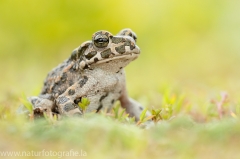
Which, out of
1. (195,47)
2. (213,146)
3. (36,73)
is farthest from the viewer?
(195,47)

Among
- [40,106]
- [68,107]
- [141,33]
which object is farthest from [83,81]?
[141,33]

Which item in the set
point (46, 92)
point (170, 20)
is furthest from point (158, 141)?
point (170, 20)

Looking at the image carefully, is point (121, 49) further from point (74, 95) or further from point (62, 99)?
point (62, 99)

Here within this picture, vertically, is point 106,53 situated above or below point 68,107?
above

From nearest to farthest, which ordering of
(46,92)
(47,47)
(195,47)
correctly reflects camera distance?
(46,92) → (47,47) → (195,47)

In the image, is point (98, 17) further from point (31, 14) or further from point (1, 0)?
point (1, 0)

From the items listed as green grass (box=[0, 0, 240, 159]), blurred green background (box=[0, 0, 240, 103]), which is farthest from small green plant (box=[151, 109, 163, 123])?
blurred green background (box=[0, 0, 240, 103])

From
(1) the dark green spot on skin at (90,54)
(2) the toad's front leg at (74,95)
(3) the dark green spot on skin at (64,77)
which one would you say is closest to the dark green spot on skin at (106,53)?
(1) the dark green spot on skin at (90,54)
